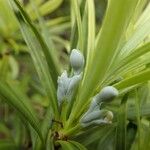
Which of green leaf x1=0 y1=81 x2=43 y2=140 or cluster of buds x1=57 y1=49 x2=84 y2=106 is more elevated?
cluster of buds x1=57 y1=49 x2=84 y2=106

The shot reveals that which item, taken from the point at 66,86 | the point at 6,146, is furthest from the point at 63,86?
the point at 6,146

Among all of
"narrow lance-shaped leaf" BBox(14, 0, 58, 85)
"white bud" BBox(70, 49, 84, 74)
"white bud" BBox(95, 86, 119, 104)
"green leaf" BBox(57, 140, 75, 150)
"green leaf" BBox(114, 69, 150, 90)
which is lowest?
"green leaf" BBox(57, 140, 75, 150)

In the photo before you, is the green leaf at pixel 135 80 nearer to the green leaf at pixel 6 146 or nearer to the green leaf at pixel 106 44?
the green leaf at pixel 106 44

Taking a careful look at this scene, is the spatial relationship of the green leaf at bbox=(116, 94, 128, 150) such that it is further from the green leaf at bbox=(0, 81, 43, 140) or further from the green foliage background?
the green leaf at bbox=(0, 81, 43, 140)

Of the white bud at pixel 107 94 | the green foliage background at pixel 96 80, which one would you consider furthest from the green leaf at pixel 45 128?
the white bud at pixel 107 94

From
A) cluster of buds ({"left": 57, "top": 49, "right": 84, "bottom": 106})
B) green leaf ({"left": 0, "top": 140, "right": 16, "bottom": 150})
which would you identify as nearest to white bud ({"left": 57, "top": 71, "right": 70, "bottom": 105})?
cluster of buds ({"left": 57, "top": 49, "right": 84, "bottom": 106})

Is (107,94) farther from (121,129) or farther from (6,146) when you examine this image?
(6,146)

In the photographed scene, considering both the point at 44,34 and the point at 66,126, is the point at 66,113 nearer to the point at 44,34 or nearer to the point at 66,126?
the point at 66,126
